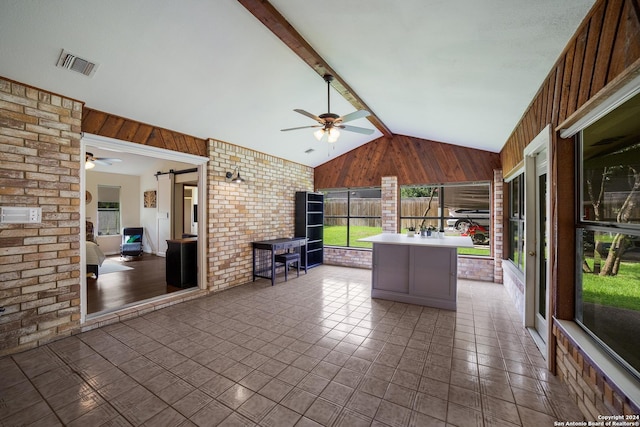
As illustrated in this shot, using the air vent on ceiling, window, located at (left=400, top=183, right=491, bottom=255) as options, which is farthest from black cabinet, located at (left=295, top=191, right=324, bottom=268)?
the air vent on ceiling

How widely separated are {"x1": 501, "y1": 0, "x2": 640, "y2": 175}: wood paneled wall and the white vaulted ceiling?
10 centimetres

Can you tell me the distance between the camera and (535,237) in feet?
9.88

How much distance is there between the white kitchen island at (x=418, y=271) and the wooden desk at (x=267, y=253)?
6.19 ft

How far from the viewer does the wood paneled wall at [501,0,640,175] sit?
1346 millimetres

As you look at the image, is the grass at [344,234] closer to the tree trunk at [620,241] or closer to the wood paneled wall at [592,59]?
the wood paneled wall at [592,59]

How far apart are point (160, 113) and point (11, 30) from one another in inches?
56.8

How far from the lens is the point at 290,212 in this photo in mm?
6379

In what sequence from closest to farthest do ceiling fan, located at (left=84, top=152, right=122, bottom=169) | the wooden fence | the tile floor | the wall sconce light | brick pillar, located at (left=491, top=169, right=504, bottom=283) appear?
the tile floor
the wall sconce light
ceiling fan, located at (left=84, top=152, right=122, bottom=169)
brick pillar, located at (left=491, top=169, right=504, bottom=283)
the wooden fence

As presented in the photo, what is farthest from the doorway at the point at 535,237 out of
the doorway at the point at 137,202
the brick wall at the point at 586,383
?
the doorway at the point at 137,202

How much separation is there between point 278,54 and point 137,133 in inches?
84.9

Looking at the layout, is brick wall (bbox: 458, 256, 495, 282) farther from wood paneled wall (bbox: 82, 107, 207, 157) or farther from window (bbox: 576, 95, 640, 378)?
wood paneled wall (bbox: 82, 107, 207, 157)

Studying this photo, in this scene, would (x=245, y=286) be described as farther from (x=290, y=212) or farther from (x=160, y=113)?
(x=160, y=113)

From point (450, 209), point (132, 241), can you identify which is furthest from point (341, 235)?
point (132, 241)

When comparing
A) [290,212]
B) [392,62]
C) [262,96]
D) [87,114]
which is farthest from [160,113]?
[290,212]
